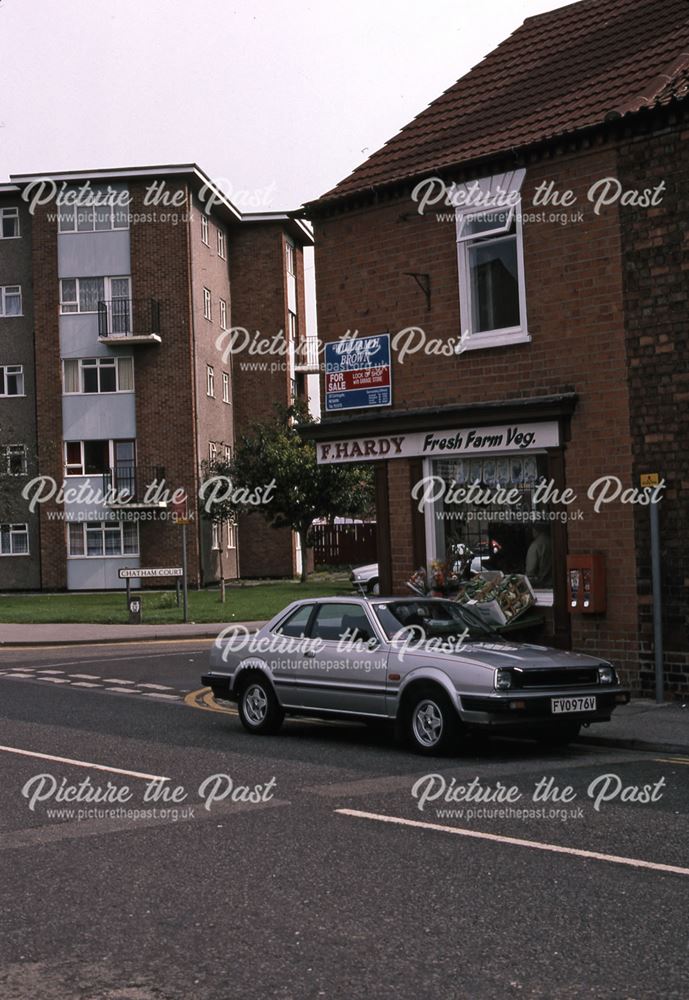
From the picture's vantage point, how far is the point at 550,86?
57.4ft

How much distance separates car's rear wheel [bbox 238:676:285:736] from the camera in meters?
12.8

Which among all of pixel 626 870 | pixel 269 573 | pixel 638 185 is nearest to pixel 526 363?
pixel 638 185

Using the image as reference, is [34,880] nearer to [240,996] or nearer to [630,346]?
[240,996]

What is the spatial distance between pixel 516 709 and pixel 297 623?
2.88 metres

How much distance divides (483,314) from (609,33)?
14.6 feet

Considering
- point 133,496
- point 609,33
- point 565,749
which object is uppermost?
point 609,33

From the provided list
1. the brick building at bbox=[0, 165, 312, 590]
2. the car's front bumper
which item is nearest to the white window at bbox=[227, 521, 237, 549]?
the brick building at bbox=[0, 165, 312, 590]

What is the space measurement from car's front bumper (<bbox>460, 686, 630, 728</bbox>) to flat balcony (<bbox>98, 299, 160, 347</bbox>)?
35.1m

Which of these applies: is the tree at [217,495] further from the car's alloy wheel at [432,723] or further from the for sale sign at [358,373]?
the car's alloy wheel at [432,723]

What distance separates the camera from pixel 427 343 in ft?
57.0

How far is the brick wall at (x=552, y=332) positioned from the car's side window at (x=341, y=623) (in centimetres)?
421

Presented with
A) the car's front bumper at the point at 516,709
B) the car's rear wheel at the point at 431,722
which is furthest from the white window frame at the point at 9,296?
the car's front bumper at the point at 516,709

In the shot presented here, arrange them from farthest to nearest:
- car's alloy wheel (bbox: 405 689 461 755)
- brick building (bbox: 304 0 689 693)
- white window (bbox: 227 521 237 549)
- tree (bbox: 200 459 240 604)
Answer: white window (bbox: 227 521 237 549), tree (bbox: 200 459 240 604), brick building (bbox: 304 0 689 693), car's alloy wheel (bbox: 405 689 461 755)

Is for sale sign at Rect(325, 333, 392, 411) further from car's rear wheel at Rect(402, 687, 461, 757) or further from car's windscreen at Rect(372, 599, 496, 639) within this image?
car's rear wheel at Rect(402, 687, 461, 757)
